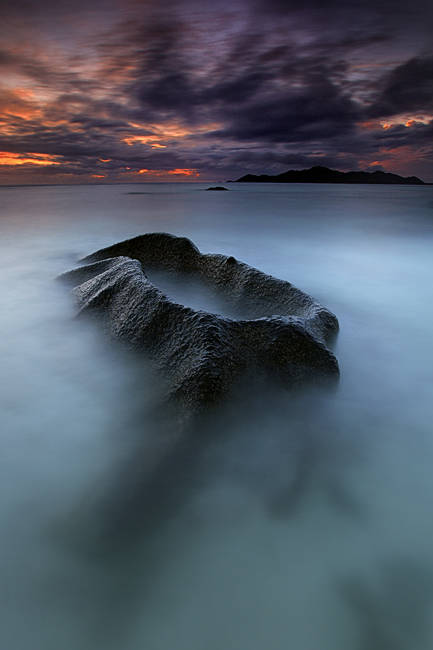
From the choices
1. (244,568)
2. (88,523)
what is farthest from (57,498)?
(244,568)

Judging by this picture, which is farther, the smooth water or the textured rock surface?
the textured rock surface

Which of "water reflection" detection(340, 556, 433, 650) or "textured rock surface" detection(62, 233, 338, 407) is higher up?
"textured rock surface" detection(62, 233, 338, 407)

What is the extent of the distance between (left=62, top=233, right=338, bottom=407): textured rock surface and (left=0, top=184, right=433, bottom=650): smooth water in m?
0.17

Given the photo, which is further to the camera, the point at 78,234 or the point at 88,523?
the point at 78,234

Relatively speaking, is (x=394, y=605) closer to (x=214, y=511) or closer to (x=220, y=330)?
(x=214, y=511)

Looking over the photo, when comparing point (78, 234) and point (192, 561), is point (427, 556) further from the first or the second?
point (78, 234)

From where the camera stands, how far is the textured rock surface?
2.38 m

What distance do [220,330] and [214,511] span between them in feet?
3.34

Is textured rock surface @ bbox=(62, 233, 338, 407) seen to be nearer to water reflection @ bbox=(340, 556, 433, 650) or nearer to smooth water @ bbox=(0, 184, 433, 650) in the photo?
smooth water @ bbox=(0, 184, 433, 650)

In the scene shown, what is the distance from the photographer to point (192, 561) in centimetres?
159

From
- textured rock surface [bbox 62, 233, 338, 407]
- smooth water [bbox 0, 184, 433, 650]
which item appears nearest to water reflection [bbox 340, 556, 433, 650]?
smooth water [bbox 0, 184, 433, 650]

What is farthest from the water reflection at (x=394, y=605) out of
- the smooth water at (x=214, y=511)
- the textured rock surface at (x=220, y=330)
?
the textured rock surface at (x=220, y=330)

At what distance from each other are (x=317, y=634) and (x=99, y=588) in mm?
773

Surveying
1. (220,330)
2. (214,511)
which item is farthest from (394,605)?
(220,330)
